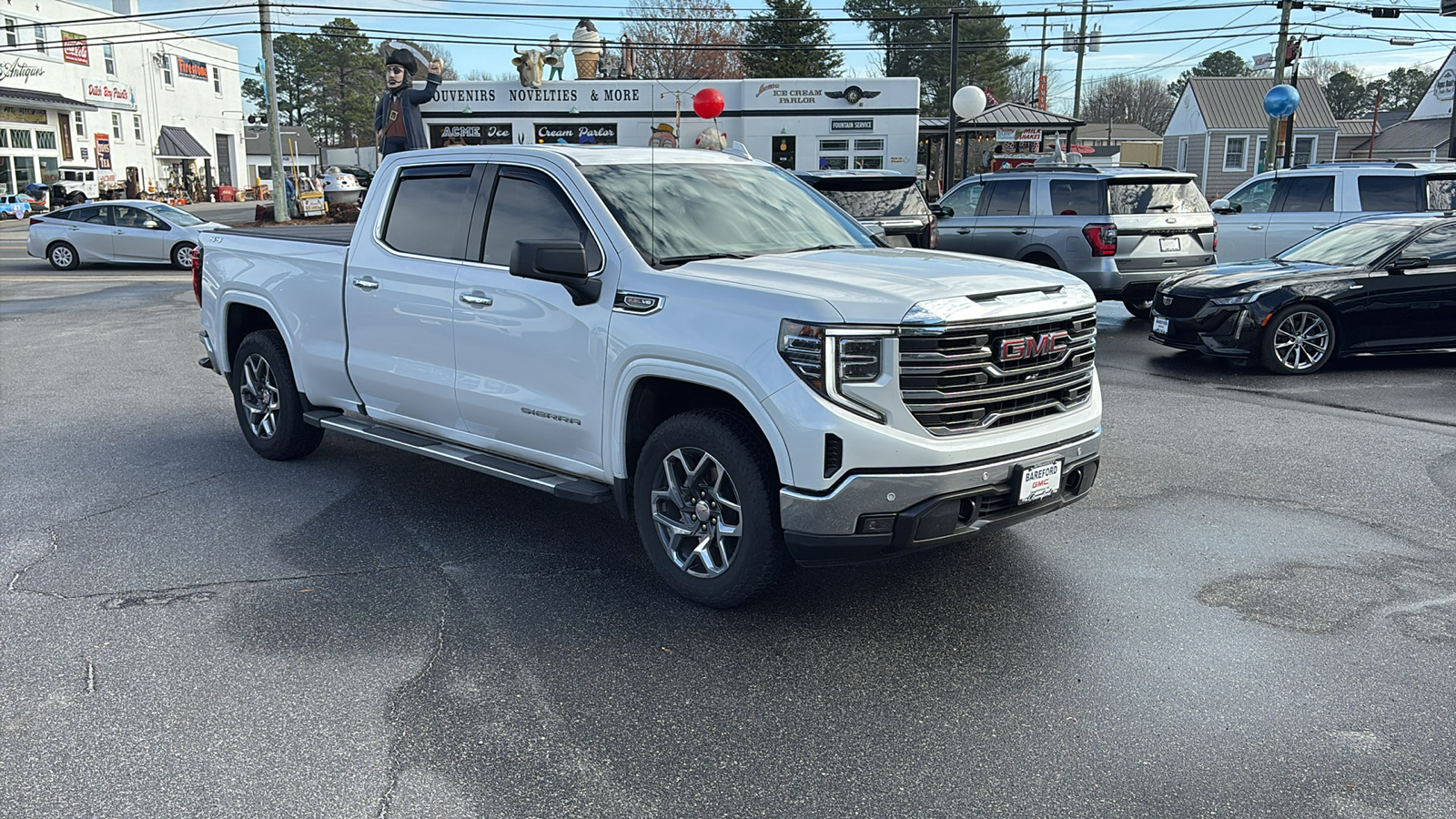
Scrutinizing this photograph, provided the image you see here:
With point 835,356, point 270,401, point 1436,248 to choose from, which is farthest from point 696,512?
point 1436,248

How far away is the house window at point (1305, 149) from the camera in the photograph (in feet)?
166

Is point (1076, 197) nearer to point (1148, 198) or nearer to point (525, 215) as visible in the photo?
point (1148, 198)

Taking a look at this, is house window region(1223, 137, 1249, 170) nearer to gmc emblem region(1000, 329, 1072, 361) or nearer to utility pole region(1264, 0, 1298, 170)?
utility pole region(1264, 0, 1298, 170)

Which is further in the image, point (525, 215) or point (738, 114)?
point (738, 114)

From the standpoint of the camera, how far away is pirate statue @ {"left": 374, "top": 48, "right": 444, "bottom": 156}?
41.9 ft

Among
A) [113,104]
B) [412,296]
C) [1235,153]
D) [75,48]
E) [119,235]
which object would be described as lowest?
[119,235]

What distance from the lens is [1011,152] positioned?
96.9ft

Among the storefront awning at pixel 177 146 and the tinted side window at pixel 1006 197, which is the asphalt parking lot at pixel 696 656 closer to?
the tinted side window at pixel 1006 197

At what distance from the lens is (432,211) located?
19.1 feet

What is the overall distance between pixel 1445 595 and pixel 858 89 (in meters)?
24.3

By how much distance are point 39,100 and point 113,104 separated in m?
8.09

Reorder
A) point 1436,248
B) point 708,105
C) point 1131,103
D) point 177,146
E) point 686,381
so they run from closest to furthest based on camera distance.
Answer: point 686,381, point 1436,248, point 708,105, point 177,146, point 1131,103

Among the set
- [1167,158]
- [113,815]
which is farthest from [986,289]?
[1167,158]

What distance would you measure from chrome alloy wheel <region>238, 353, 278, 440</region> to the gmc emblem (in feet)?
15.4
